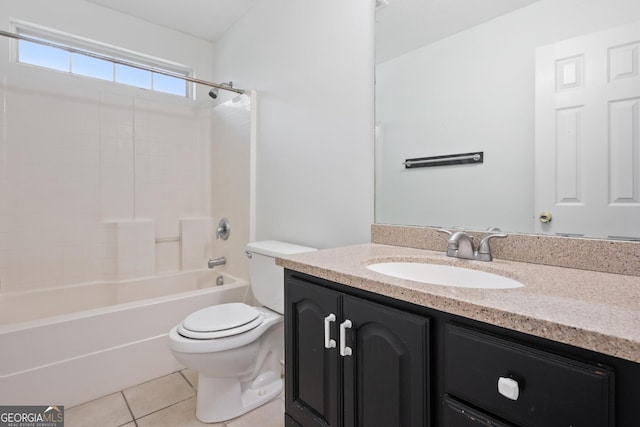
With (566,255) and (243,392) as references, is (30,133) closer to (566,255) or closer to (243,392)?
(243,392)

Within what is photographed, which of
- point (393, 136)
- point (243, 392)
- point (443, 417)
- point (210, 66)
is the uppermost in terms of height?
point (210, 66)

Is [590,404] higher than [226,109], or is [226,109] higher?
[226,109]

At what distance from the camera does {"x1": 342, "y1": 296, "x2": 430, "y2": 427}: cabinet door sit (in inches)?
28.6

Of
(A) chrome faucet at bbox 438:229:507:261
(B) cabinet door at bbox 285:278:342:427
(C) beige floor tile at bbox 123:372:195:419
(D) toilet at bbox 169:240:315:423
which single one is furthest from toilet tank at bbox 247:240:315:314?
(A) chrome faucet at bbox 438:229:507:261

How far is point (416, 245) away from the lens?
1319 millimetres

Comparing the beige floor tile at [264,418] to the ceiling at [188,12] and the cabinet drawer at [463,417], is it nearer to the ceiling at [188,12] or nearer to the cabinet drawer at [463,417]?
the cabinet drawer at [463,417]

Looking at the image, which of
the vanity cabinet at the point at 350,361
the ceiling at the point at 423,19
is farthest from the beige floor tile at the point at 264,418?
the ceiling at the point at 423,19

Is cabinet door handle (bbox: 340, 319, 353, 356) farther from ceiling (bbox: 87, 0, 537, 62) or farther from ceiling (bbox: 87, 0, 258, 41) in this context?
ceiling (bbox: 87, 0, 258, 41)

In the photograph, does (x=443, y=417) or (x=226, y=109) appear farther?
(x=226, y=109)

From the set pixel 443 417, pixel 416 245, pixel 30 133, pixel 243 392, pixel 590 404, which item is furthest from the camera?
pixel 30 133

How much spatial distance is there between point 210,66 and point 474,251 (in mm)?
2775

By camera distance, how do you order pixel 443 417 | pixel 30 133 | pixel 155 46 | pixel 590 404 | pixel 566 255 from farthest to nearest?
pixel 155 46 < pixel 30 133 < pixel 566 255 < pixel 443 417 < pixel 590 404

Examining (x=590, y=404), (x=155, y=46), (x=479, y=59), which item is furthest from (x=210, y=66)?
(x=590, y=404)

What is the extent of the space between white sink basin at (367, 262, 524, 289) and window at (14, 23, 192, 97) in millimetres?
1906
